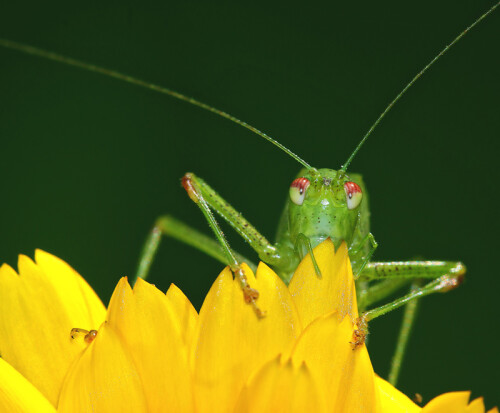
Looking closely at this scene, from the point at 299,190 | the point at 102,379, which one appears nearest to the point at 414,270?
the point at 299,190

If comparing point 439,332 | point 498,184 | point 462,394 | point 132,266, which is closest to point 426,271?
point 439,332

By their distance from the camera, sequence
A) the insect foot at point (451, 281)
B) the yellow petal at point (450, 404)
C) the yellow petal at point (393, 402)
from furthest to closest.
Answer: the insect foot at point (451, 281)
the yellow petal at point (393, 402)
the yellow petal at point (450, 404)

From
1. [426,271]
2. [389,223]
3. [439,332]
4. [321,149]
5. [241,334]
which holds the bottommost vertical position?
[241,334]

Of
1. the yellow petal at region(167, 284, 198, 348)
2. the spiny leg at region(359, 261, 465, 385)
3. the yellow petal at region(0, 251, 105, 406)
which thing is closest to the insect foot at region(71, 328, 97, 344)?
the yellow petal at region(0, 251, 105, 406)

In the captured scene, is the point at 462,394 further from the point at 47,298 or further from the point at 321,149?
the point at 321,149

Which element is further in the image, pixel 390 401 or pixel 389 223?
pixel 389 223

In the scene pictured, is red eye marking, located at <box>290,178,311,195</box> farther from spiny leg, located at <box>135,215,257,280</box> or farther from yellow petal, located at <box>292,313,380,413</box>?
yellow petal, located at <box>292,313,380,413</box>

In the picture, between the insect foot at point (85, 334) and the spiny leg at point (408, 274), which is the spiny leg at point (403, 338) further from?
the insect foot at point (85, 334)

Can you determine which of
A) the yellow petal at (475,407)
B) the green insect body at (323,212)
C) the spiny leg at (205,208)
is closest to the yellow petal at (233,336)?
the yellow petal at (475,407)
